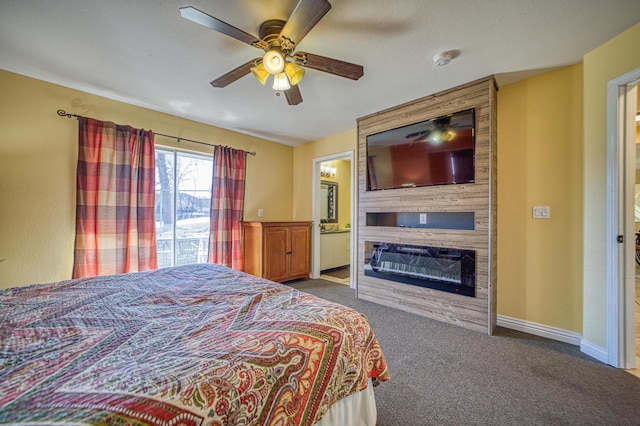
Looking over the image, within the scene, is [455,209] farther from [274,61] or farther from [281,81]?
[274,61]

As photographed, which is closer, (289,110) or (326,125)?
(289,110)

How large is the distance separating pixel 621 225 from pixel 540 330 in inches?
44.7

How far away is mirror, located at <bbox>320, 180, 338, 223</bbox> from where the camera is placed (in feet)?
17.7

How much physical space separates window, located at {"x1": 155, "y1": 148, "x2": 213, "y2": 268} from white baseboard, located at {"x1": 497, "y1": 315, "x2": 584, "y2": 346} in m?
3.79

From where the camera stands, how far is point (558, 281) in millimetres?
2295

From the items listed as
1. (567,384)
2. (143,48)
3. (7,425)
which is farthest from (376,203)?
(7,425)

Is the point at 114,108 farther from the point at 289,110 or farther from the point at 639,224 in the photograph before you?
the point at 639,224

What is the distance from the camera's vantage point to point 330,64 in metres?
1.79

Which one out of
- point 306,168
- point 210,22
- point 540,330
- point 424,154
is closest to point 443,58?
point 424,154

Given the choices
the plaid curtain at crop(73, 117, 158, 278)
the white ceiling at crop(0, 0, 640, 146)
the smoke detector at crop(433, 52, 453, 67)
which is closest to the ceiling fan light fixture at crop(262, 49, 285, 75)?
the white ceiling at crop(0, 0, 640, 146)

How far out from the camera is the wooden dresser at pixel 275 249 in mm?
3807

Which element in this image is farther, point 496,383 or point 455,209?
point 455,209

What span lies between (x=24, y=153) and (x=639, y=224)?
10383 millimetres

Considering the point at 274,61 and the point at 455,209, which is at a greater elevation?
the point at 274,61
